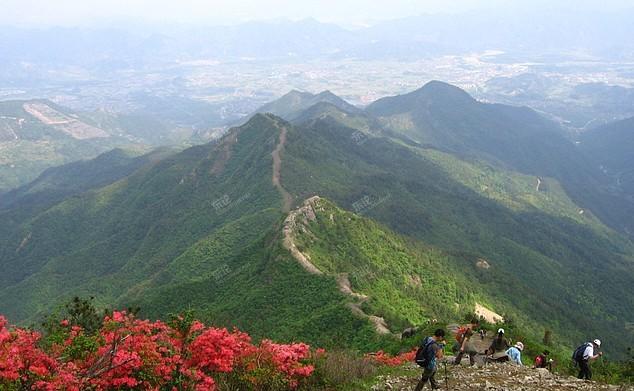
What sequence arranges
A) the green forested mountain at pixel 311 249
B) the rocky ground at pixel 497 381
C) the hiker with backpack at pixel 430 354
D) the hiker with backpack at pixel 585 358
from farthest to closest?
the green forested mountain at pixel 311 249 → the hiker with backpack at pixel 585 358 → the rocky ground at pixel 497 381 → the hiker with backpack at pixel 430 354

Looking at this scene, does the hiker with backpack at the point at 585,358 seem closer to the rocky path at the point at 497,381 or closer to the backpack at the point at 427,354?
the rocky path at the point at 497,381

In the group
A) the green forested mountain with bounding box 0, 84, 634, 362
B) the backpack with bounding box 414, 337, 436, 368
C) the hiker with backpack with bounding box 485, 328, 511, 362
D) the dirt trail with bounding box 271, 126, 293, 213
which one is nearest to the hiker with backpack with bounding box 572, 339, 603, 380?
the hiker with backpack with bounding box 485, 328, 511, 362

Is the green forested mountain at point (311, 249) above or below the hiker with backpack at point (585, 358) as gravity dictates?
below

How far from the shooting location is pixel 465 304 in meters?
72.4

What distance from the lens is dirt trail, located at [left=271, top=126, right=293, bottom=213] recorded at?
11391 centimetres

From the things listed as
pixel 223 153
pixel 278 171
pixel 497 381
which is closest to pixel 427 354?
pixel 497 381

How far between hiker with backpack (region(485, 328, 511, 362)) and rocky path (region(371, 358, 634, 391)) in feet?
8.06

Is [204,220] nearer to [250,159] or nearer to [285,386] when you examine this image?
[250,159]

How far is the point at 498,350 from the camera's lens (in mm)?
31766

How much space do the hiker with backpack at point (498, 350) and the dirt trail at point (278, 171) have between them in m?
76.6

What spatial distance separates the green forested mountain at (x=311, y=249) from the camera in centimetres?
6488

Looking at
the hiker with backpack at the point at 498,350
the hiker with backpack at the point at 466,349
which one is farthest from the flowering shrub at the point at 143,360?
the hiker with backpack at the point at 498,350

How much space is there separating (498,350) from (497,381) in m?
7.17

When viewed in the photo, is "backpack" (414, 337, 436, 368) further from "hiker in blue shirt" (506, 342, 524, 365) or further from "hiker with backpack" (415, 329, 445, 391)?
"hiker in blue shirt" (506, 342, 524, 365)
